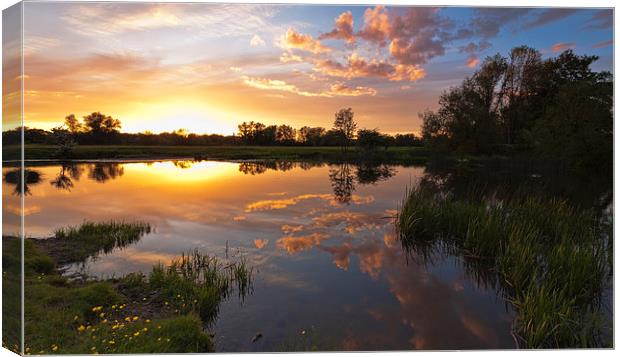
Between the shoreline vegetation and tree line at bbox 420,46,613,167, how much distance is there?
9.10 metres

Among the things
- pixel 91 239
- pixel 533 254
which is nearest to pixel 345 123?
pixel 533 254

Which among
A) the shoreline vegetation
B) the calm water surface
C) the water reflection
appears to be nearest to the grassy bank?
the water reflection

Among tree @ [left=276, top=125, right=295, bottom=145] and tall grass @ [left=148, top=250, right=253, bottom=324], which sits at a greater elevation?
tree @ [left=276, top=125, right=295, bottom=145]

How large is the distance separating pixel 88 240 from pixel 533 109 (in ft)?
60.3

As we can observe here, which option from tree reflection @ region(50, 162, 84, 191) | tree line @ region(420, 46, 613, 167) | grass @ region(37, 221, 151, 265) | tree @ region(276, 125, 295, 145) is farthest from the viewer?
tree reflection @ region(50, 162, 84, 191)

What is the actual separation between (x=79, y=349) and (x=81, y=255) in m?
5.48

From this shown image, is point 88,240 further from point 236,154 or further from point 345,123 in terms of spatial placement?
point 236,154

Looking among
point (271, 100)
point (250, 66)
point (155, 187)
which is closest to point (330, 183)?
point (155, 187)

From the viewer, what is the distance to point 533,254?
8.54m

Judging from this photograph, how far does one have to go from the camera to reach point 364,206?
19.2 meters

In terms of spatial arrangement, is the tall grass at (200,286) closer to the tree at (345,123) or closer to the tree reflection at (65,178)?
the tree at (345,123)

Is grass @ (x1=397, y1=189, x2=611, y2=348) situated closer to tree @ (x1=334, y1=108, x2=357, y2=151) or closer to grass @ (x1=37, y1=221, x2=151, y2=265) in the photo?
tree @ (x1=334, y1=108, x2=357, y2=151)

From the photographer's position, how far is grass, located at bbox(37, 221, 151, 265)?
10.2m

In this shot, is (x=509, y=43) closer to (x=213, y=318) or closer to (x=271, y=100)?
(x=271, y=100)
